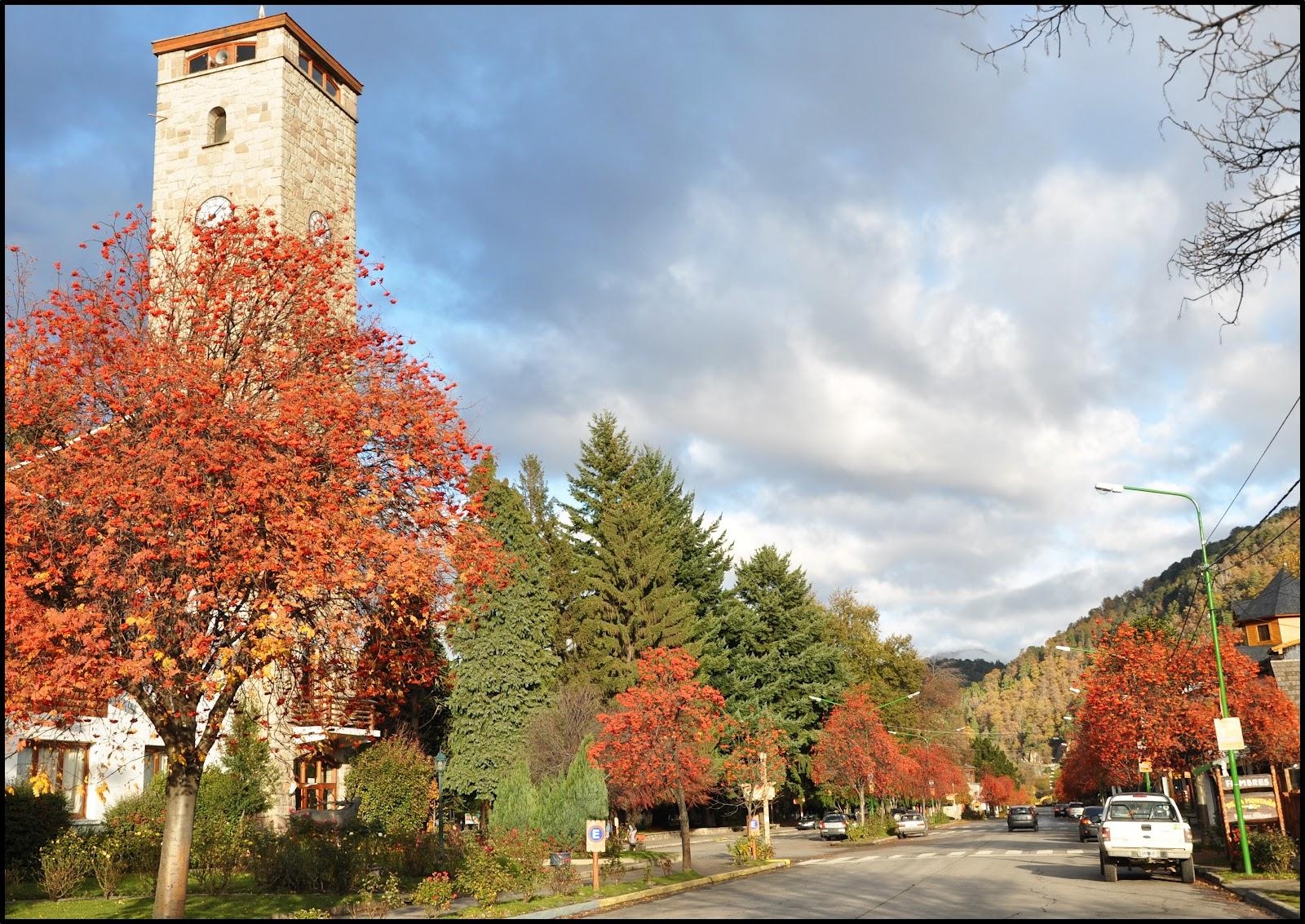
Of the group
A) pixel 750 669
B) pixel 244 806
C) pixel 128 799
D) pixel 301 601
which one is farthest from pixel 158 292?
pixel 750 669

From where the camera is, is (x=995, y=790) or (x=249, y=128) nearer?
(x=249, y=128)

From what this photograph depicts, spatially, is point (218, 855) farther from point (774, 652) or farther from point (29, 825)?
point (774, 652)

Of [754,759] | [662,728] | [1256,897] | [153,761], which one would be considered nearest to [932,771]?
[754,759]

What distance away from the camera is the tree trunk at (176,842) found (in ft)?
44.9

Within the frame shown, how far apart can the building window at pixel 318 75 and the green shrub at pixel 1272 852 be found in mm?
36055

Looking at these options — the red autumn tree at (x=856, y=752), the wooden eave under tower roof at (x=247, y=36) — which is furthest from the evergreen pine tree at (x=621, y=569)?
the wooden eave under tower roof at (x=247, y=36)

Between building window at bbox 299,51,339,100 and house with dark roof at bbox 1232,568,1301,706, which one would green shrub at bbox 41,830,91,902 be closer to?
building window at bbox 299,51,339,100

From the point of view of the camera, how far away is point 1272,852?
857 inches

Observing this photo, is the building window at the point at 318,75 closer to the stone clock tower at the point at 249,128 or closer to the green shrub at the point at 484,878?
the stone clock tower at the point at 249,128

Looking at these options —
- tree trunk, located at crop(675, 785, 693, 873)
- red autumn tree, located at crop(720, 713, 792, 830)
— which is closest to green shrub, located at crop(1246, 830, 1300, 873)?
tree trunk, located at crop(675, 785, 693, 873)

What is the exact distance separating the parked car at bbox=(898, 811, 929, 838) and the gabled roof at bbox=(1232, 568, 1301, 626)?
2459 centimetres

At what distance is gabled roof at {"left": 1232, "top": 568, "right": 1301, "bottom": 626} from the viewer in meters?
60.2

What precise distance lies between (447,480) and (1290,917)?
13.7 meters

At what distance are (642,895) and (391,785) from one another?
15430 millimetres
